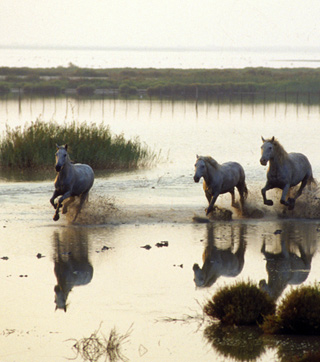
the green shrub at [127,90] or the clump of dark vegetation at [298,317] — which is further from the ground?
the clump of dark vegetation at [298,317]

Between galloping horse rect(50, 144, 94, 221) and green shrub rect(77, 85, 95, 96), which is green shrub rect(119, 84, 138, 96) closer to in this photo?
green shrub rect(77, 85, 95, 96)

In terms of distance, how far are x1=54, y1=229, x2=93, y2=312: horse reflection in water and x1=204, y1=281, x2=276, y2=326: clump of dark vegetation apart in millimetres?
2088

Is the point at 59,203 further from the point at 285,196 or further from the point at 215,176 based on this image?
the point at 285,196

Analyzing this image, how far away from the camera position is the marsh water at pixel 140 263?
8742 mm

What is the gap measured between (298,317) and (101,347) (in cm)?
233

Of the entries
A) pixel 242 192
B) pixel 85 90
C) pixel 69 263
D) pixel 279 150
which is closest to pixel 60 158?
pixel 69 263

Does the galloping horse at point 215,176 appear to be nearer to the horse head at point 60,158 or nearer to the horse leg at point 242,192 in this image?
the horse leg at point 242,192

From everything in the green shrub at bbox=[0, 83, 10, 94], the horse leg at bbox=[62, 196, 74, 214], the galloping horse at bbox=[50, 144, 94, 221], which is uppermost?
the galloping horse at bbox=[50, 144, 94, 221]

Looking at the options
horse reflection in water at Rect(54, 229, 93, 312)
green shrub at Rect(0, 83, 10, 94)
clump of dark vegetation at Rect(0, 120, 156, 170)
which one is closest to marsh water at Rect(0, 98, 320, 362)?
horse reflection in water at Rect(54, 229, 93, 312)

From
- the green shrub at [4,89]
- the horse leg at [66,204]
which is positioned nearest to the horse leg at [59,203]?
the horse leg at [66,204]

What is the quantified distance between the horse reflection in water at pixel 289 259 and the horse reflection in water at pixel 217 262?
47 cm

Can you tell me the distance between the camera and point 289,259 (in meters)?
12.9

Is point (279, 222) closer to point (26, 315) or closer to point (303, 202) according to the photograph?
point (303, 202)

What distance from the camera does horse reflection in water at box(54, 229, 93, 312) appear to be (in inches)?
427
